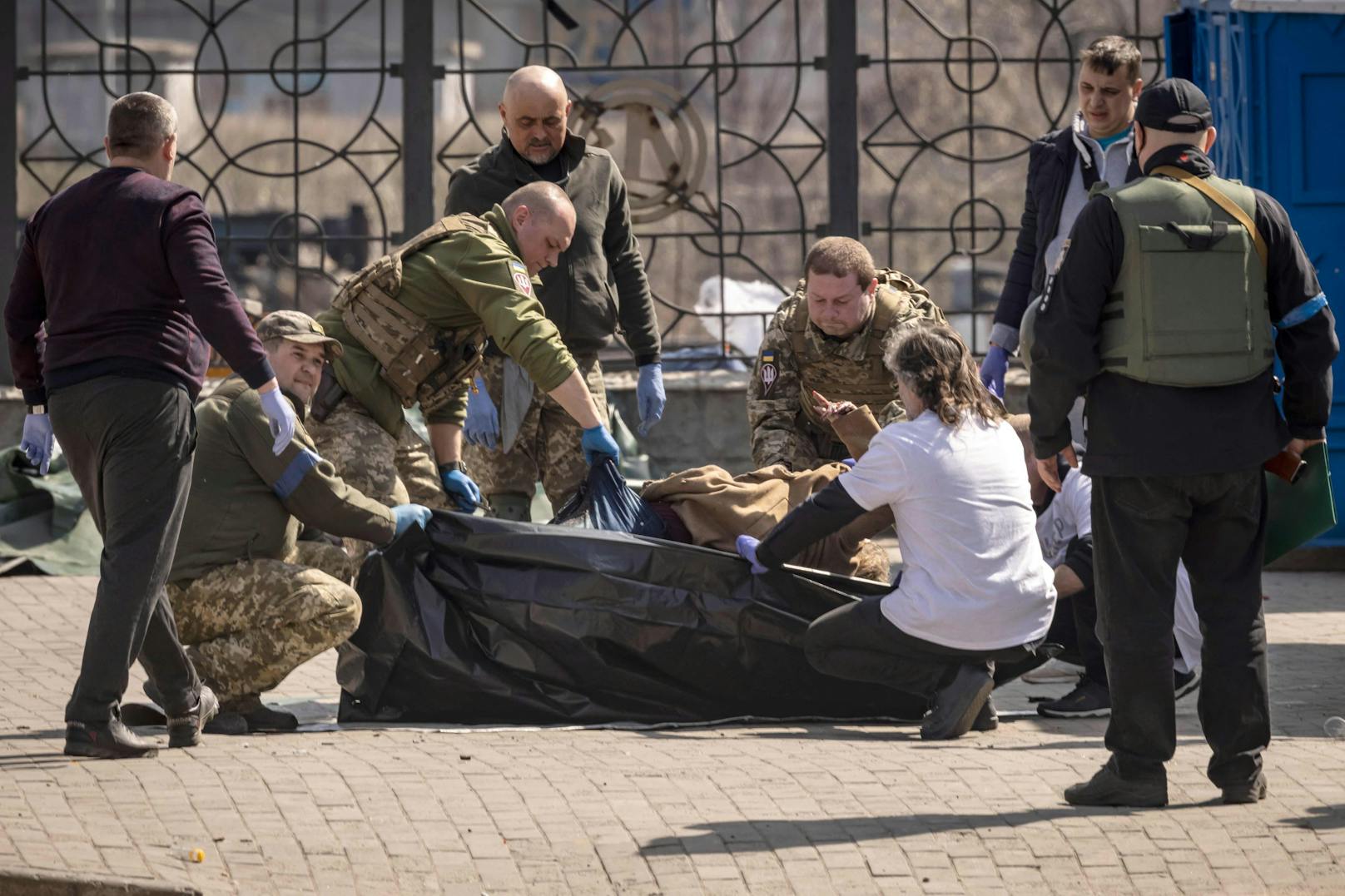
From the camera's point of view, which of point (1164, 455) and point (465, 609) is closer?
point (1164, 455)

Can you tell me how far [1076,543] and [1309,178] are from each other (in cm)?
328

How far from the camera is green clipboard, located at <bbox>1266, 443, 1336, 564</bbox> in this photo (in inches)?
202

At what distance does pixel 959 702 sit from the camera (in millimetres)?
5855

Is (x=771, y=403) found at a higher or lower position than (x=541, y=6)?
lower

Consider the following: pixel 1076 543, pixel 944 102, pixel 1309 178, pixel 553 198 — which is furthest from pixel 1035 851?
pixel 944 102

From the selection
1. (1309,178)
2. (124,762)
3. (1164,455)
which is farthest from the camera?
(1309,178)

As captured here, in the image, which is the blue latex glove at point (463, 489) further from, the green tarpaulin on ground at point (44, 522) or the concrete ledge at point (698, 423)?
the concrete ledge at point (698, 423)

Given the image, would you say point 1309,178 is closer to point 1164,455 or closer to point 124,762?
point 1164,455

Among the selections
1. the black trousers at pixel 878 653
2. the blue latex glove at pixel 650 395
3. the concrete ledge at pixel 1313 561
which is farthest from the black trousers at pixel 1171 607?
the concrete ledge at pixel 1313 561

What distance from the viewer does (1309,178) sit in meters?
8.88

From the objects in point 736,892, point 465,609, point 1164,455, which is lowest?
point 736,892

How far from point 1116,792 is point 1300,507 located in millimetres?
870

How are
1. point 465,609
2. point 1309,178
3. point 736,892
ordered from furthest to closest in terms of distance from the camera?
1. point 1309,178
2. point 465,609
3. point 736,892

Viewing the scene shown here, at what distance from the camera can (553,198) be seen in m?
6.46
